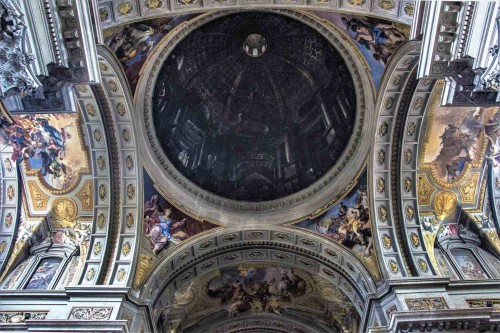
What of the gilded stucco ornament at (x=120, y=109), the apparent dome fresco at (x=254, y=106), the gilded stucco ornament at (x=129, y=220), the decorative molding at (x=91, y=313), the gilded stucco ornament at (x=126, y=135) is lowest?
the decorative molding at (x=91, y=313)

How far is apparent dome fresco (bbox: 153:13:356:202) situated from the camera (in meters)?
16.0

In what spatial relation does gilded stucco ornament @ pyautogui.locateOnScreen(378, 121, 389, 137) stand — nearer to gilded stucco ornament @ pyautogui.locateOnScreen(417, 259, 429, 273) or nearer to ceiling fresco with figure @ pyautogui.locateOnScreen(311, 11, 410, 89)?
ceiling fresco with figure @ pyautogui.locateOnScreen(311, 11, 410, 89)

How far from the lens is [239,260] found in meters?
16.1

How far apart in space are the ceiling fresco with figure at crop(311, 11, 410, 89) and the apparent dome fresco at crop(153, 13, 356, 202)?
1.70 metres

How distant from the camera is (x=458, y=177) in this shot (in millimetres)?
15312

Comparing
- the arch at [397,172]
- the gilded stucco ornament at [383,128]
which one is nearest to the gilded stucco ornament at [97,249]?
the arch at [397,172]

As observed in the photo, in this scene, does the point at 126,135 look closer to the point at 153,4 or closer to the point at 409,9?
the point at 153,4

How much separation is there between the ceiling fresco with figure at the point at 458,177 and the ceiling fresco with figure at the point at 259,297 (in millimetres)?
3833

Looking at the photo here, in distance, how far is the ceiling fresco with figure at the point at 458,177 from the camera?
14461 mm

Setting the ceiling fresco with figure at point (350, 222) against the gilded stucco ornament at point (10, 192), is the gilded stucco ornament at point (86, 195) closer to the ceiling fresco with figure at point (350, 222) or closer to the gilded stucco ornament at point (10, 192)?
the gilded stucco ornament at point (10, 192)

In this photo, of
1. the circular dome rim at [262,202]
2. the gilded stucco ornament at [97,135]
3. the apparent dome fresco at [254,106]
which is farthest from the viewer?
the apparent dome fresco at [254,106]

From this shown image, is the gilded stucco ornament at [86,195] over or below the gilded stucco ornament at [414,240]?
over

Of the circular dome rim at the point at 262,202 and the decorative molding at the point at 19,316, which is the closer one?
the decorative molding at the point at 19,316

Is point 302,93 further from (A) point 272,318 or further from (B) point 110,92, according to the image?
(A) point 272,318
